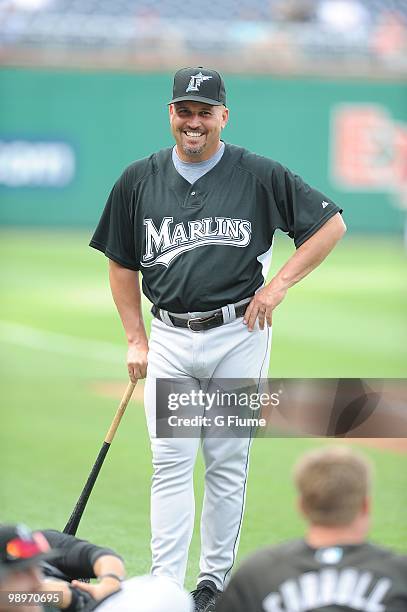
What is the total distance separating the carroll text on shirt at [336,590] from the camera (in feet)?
7.76

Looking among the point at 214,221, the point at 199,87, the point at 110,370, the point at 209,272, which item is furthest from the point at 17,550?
the point at 110,370

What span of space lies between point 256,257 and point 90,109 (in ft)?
50.4

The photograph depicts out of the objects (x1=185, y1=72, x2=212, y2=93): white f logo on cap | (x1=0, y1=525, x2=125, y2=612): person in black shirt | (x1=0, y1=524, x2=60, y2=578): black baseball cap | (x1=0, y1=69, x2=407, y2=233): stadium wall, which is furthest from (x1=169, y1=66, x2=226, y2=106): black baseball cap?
(x1=0, y1=69, x2=407, y2=233): stadium wall

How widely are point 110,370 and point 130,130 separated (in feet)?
34.0

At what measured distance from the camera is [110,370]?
31.2 ft

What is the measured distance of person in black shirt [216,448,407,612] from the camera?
2.37 meters

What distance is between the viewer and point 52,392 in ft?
27.8

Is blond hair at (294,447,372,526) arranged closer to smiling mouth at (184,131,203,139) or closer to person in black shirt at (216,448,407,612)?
person in black shirt at (216,448,407,612)

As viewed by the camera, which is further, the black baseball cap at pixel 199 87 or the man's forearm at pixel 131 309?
the man's forearm at pixel 131 309

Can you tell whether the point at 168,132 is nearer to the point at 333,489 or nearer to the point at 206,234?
the point at 206,234

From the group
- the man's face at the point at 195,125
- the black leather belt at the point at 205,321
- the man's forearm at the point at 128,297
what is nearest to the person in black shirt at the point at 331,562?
the black leather belt at the point at 205,321

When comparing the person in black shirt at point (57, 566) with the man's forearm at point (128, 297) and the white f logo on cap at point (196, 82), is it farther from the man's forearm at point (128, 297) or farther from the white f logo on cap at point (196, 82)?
the white f logo on cap at point (196, 82)

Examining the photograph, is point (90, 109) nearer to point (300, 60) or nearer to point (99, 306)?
point (300, 60)

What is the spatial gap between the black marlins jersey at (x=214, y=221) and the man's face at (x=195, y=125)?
0.13 metres
